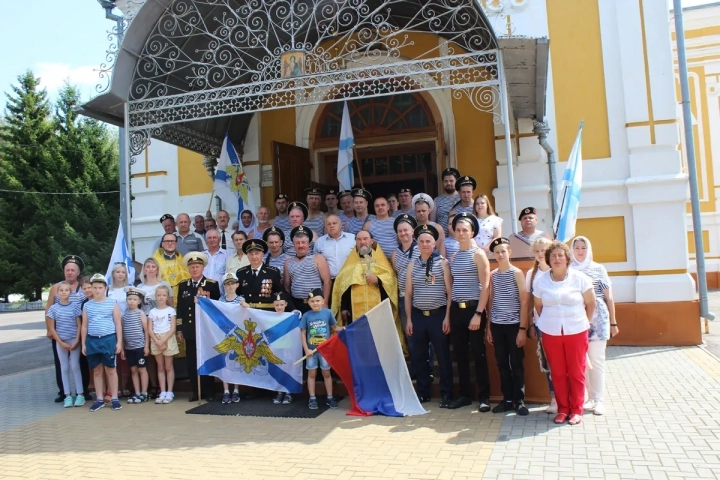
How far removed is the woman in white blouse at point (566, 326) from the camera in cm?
515

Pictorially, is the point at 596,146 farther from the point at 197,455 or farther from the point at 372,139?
the point at 197,455

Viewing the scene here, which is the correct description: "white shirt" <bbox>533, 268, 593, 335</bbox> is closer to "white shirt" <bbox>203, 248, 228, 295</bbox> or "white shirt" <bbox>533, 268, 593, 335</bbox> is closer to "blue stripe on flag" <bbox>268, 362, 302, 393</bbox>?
"blue stripe on flag" <bbox>268, 362, 302, 393</bbox>

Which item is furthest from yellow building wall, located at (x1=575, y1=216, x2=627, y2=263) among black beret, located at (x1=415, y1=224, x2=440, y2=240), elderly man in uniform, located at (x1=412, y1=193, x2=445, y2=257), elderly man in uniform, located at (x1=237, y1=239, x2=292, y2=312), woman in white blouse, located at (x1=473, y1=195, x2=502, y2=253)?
elderly man in uniform, located at (x1=237, y1=239, x2=292, y2=312)

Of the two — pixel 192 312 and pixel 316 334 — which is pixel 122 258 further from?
pixel 316 334

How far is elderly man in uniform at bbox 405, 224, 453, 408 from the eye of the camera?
19.3 feet

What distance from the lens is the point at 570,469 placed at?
4.07 metres

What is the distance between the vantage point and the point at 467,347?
5.87m

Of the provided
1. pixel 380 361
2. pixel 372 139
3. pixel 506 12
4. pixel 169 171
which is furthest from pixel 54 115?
pixel 380 361

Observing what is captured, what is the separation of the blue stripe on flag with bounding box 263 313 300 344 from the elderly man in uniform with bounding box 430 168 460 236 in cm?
234

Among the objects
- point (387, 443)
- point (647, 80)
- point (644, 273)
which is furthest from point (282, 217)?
point (647, 80)

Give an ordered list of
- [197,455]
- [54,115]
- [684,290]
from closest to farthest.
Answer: [197,455] < [684,290] < [54,115]

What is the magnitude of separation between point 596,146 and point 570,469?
6150 mm

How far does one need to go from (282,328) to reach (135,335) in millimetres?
1758

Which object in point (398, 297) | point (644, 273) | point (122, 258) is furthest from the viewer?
point (644, 273)
